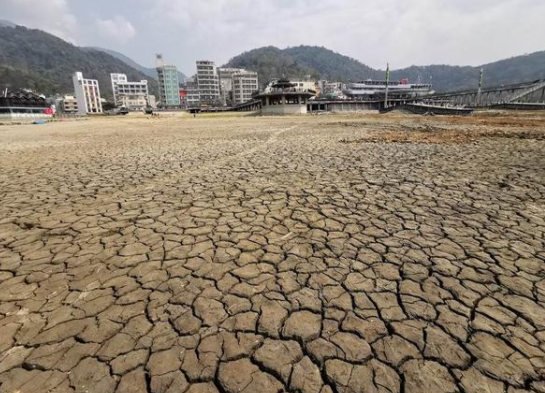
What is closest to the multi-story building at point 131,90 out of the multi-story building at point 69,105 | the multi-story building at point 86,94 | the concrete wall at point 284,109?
the multi-story building at point 86,94

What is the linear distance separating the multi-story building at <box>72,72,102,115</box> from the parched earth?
123818 mm

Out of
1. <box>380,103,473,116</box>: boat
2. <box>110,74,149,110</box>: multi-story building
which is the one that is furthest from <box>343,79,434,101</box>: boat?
<box>110,74,149,110</box>: multi-story building

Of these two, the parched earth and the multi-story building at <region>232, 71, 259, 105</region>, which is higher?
the multi-story building at <region>232, 71, 259, 105</region>

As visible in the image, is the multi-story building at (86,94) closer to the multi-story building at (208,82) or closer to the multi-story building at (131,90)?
the multi-story building at (131,90)

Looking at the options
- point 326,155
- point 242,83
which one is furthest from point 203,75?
point 326,155

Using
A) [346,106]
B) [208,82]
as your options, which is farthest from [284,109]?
[208,82]

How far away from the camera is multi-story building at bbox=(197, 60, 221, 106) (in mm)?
129750

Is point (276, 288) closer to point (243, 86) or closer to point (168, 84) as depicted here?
point (243, 86)

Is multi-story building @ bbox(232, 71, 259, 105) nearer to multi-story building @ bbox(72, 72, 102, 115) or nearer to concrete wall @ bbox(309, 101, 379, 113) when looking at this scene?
multi-story building @ bbox(72, 72, 102, 115)

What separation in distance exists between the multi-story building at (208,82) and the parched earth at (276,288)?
132 meters

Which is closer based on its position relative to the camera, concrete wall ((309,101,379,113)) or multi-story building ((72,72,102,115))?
concrete wall ((309,101,379,113))

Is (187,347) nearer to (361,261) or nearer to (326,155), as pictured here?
(361,261)

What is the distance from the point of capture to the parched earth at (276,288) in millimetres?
2004

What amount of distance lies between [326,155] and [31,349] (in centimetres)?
868
